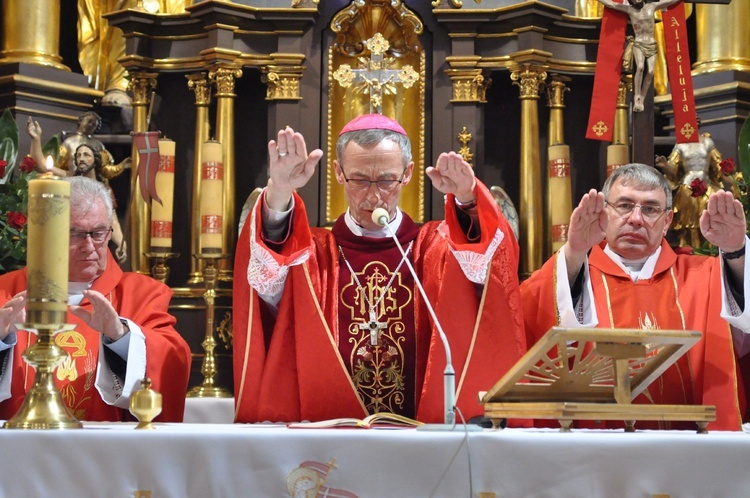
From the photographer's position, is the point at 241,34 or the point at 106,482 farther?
the point at 241,34

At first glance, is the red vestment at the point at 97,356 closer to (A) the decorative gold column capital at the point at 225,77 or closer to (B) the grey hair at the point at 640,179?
(B) the grey hair at the point at 640,179

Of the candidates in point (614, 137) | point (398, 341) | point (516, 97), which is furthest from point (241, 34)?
point (398, 341)

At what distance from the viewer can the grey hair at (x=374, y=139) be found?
15.7 feet

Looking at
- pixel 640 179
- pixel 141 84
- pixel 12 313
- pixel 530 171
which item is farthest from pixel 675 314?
pixel 141 84

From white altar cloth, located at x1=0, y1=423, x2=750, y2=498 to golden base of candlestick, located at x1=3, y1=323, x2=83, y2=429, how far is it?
0.12 m

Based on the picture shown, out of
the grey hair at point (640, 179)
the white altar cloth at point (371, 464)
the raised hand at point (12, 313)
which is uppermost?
the grey hair at point (640, 179)

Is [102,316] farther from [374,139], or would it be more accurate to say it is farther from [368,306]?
[374,139]

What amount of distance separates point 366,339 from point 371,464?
177 cm

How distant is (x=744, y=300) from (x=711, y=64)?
169 inches

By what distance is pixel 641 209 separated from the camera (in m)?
5.12

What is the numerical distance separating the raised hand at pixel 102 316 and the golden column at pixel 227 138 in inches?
134

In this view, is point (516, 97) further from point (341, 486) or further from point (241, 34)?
point (341, 486)

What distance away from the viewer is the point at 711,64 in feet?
27.7

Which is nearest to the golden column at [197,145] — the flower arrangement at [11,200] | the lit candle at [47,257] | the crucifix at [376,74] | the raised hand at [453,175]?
the crucifix at [376,74]
